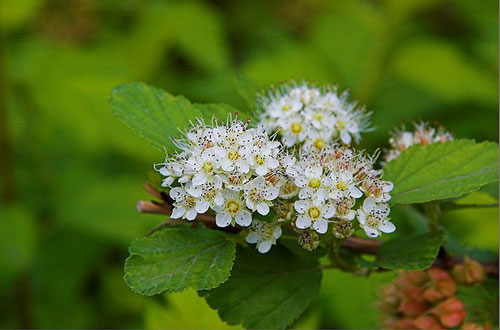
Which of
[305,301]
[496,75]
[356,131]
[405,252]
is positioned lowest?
[305,301]

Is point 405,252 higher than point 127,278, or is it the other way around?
point 405,252

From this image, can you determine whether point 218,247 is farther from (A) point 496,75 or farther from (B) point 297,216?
(A) point 496,75

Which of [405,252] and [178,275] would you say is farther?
[405,252]

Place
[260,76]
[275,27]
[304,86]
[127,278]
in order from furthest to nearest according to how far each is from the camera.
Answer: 1. [275,27]
2. [260,76]
3. [304,86]
4. [127,278]

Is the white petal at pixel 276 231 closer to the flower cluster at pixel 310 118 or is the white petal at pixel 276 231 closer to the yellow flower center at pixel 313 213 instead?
the yellow flower center at pixel 313 213

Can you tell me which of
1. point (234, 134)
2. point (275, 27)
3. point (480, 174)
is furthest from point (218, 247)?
point (275, 27)

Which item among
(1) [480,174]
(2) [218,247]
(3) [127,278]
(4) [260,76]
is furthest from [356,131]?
(4) [260,76]

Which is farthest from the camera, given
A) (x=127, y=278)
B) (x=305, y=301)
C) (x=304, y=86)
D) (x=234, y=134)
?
(x=304, y=86)
